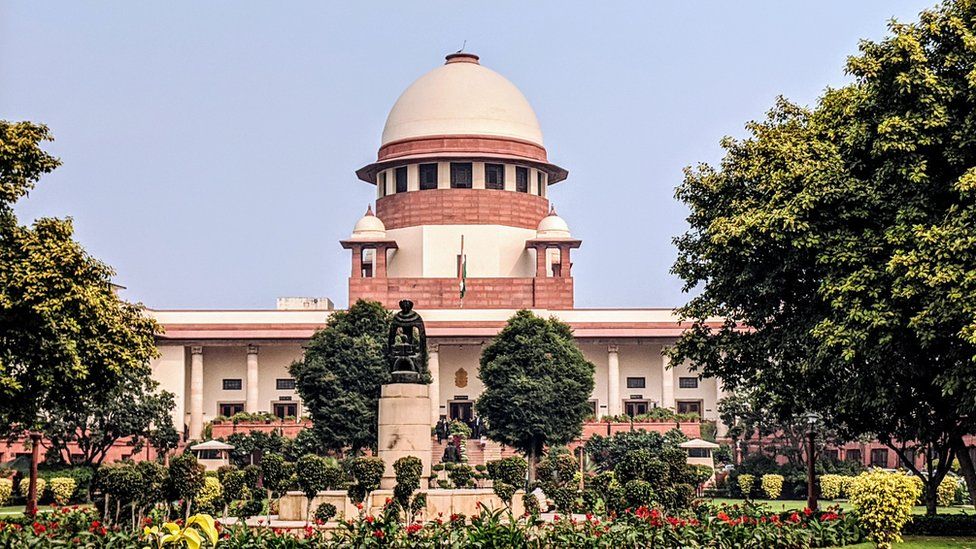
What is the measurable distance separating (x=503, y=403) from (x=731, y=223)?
82.2 feet

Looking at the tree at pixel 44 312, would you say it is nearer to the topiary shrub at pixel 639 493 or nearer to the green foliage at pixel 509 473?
the green foliage at pixel 509 473

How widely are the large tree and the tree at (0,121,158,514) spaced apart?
39.1ft

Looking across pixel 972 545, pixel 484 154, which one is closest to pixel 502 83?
pixel 484 154

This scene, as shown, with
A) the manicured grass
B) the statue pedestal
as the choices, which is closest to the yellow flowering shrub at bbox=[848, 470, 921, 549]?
the statue pedestal

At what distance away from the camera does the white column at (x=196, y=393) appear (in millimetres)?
62781

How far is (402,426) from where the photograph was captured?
92.1 feet

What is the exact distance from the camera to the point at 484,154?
6706cm

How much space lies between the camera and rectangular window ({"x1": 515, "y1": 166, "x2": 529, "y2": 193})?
226 ft

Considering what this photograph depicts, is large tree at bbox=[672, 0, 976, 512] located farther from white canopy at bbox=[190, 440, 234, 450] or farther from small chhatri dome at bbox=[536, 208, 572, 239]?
small chhatri dome at bbox=[536, 208, 572, 239]

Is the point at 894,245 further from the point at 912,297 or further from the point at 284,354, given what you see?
the point at 284,354

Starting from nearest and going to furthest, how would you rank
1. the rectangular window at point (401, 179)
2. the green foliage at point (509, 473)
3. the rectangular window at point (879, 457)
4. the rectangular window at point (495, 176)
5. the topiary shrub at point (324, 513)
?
1. the topiary shrub at point (324, 513)
2. the green foliage at point (509, 473)
3. the rectangular window at point (879, 457)
4. the rectangular window at point (495, 176)
5. the rectangular window at point (401, 179)

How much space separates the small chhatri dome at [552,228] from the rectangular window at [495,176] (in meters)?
2.84

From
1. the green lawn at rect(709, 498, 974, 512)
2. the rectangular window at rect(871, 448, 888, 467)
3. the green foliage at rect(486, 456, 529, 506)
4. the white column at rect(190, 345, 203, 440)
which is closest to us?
the green foliage at rect(486, 456, 529, 506)

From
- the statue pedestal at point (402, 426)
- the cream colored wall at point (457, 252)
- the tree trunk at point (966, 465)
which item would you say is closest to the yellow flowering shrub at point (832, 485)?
the tree trunk at point (966, 465)
